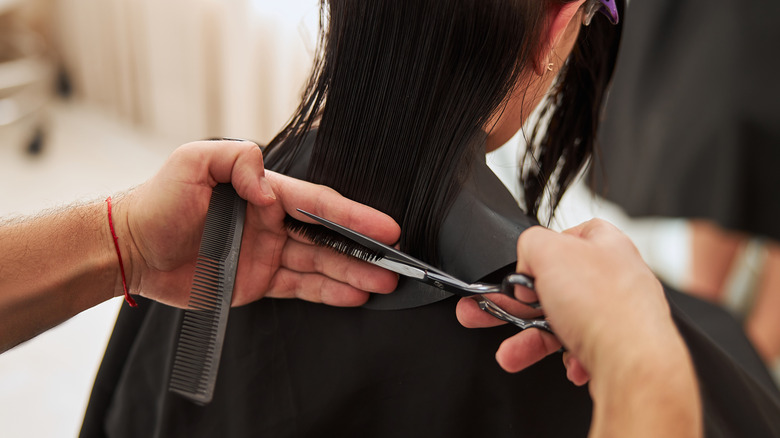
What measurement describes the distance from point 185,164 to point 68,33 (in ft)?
9.76

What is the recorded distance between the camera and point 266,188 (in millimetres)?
780

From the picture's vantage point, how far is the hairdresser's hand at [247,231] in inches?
30.8

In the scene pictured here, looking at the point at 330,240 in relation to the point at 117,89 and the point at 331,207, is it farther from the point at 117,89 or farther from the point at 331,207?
the point at 117,89

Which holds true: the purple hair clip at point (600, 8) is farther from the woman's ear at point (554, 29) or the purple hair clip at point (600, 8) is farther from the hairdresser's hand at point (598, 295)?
the hairdresser's hand at point (598, 295)

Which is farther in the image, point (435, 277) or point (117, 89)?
point (117, 89)

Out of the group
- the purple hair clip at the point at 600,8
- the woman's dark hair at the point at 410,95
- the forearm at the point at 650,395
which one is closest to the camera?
the forearm at the point at 650,395

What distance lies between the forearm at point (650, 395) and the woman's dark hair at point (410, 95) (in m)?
0.28

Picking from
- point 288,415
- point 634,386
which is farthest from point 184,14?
point 634,386

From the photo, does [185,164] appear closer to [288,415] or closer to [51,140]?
[288,415]

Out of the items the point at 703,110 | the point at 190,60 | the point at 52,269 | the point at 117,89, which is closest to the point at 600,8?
the point at 52,269

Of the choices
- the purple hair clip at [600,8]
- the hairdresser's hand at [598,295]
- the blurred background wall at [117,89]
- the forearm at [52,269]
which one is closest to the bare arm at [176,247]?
the forearm at [52,269]

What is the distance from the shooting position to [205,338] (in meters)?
0.70

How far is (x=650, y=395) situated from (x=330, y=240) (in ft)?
1.46

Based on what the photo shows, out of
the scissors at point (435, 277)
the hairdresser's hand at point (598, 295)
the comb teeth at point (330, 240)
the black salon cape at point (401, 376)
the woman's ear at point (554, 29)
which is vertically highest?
the woman's ear at point (554, 29)
